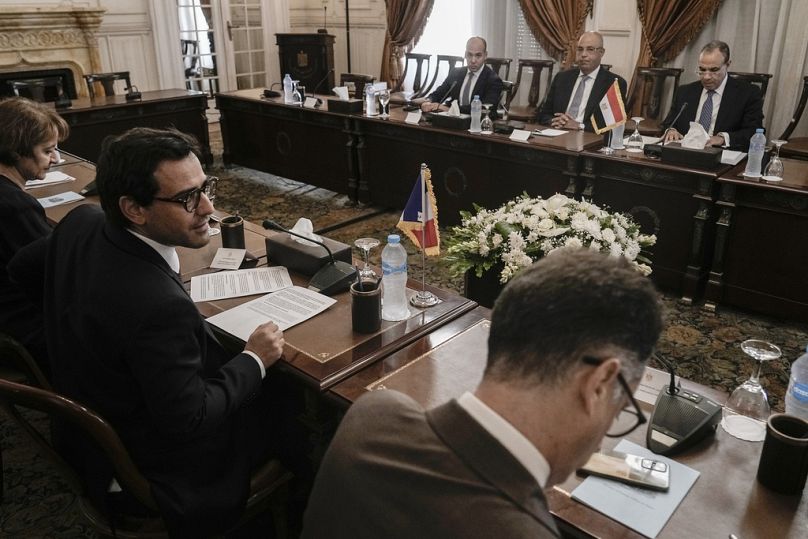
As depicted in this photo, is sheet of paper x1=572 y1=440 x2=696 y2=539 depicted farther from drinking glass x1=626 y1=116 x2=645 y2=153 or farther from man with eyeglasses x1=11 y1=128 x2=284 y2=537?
drinking glass x1=626 y1=116 x2=645 y2=153

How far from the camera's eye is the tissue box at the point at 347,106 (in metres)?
4.79

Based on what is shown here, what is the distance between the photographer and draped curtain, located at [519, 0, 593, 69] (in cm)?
579

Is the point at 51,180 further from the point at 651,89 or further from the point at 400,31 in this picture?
the point at 400,31

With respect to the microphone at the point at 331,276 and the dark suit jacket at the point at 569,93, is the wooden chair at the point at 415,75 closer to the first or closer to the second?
the dark suit jacket at the point at 569,93

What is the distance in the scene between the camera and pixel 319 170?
5199mm

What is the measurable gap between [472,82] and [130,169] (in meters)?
4.15

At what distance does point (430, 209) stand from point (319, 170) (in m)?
3.54

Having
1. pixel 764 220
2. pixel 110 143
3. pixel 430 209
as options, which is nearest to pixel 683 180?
pixel 764 220

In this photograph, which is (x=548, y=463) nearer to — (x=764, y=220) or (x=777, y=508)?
(x=777, y=508)

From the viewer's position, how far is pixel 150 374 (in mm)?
1290

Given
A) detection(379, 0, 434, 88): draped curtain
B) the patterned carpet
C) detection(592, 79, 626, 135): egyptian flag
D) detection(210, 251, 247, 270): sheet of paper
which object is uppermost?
detection(379, 0, 434, 88): draped curtain

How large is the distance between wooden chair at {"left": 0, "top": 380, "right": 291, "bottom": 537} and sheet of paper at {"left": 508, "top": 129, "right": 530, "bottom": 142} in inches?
109

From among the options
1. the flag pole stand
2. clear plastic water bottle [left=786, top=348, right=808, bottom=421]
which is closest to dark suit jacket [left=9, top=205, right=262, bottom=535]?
the flag pole stand

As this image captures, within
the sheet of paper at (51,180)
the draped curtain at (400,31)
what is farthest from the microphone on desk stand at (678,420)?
the draped curtain at (400,31)
